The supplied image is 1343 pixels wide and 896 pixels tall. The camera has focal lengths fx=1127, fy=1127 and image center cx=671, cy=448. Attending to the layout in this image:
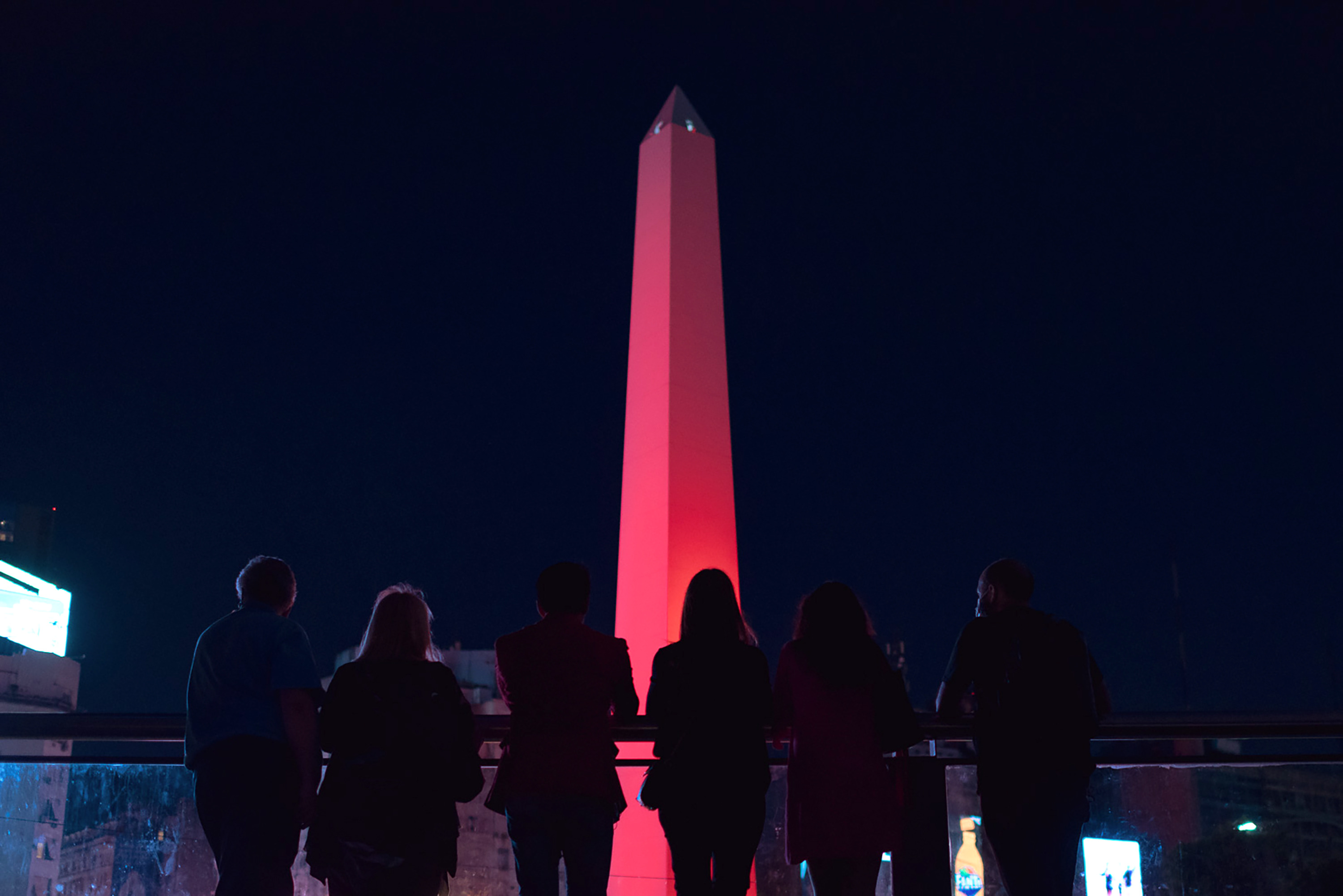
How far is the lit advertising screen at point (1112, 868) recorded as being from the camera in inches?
149

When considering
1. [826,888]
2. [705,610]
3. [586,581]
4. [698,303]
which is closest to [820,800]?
[826,888]

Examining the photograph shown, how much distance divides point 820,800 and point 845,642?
464 millimetres

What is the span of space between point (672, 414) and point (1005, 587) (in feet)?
32.0

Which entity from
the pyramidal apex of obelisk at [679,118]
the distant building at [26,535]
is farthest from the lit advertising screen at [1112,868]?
the distant building at [26,535]

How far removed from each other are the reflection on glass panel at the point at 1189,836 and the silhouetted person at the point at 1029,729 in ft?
1.36

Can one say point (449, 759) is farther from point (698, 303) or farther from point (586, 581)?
point (698, 303)

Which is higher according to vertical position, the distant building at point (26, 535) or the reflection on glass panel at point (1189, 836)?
the distant building at point (26, 535)

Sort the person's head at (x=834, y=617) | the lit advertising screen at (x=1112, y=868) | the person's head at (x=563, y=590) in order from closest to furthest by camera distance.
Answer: the person's head at (x=834, y=617)
the person's head at (x=563, y=590)
the lit advertising screen at (x=1112, y=868)

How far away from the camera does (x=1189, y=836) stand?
3854mm

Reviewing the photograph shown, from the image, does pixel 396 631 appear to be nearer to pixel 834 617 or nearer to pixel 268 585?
pixel 268 585

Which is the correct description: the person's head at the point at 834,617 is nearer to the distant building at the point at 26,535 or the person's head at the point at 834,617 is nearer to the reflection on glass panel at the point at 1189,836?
the reflection on glass panel at the point at 1189,836

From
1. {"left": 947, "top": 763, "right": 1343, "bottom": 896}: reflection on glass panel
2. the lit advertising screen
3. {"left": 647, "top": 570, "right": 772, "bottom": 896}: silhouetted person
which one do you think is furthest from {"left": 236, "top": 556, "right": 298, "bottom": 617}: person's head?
the lit advertising screen

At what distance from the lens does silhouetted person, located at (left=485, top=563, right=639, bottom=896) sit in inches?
131

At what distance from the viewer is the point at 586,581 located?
142 inches
